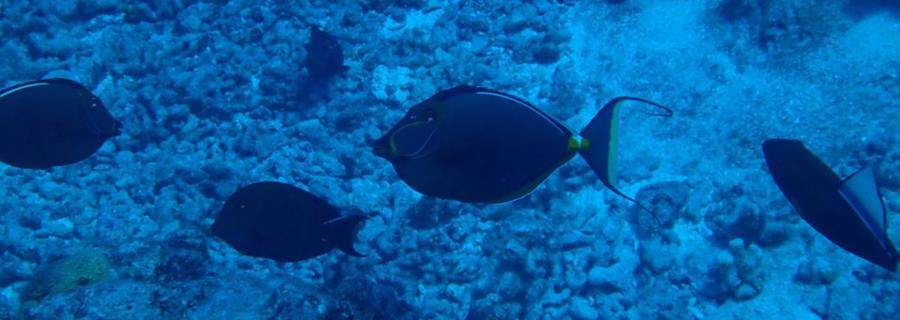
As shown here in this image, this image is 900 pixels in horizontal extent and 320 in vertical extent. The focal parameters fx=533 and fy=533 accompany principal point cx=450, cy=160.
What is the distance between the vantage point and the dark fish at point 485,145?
169cm

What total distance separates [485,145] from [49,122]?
2.04 metres

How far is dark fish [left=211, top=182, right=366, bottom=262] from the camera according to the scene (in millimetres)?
2492

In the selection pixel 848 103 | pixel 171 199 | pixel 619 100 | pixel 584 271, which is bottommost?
pixel 584 271

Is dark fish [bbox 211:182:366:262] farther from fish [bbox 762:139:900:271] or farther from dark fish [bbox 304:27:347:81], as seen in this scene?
dark fish [bbox 304:27:347:81]

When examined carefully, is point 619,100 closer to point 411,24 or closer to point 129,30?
point 411,24

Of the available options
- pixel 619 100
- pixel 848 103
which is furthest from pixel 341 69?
pixel 848 103

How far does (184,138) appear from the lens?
17.9 ft

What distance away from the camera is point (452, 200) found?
3.46 metres

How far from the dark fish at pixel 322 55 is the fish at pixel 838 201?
4207 millimetres

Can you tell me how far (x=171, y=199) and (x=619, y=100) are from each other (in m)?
4.58

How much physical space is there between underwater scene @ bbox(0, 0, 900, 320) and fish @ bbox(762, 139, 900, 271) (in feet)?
4.73

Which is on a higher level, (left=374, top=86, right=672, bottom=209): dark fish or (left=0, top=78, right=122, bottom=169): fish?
(left=374, top=86, right=672, bottom=209): dark fish

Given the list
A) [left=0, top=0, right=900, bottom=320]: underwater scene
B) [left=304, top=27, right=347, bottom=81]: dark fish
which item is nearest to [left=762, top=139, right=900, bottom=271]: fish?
[left=0, top=0, right=900, bottom=320]: underwater scene

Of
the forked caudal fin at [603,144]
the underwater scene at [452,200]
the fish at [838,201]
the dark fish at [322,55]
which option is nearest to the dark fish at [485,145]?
the forked caudal fin at [603,144]
